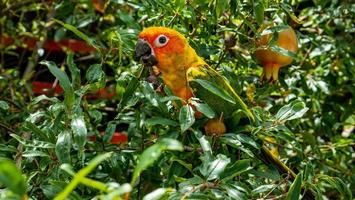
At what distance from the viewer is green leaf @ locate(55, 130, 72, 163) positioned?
69 cm

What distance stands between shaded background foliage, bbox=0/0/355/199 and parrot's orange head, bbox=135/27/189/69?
0.10 feet

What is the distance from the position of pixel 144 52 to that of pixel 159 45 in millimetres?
30

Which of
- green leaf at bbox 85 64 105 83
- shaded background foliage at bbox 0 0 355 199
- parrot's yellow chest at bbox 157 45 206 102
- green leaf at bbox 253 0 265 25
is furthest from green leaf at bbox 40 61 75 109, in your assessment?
green leaf at bbox 253 0 265 25

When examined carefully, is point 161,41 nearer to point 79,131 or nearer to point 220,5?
point 220,5

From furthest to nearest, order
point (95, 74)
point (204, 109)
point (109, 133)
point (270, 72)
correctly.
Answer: point (270, 72) → point (109, 133) → point (95, 74) → point (204, 109)

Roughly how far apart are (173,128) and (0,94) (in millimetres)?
805

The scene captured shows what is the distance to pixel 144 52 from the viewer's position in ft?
2.85

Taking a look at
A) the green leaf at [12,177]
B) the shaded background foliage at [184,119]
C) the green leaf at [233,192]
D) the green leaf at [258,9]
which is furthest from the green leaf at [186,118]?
the green leaf at [12,177]

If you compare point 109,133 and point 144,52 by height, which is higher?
point 144,52

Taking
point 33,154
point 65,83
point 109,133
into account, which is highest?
point 65,83

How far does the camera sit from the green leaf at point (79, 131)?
69cm

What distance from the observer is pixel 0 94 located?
1444mm

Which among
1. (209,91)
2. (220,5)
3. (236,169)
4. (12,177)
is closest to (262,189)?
(236,169)

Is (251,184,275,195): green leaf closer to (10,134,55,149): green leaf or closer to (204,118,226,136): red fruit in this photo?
(204,118,226,136): red fruit
